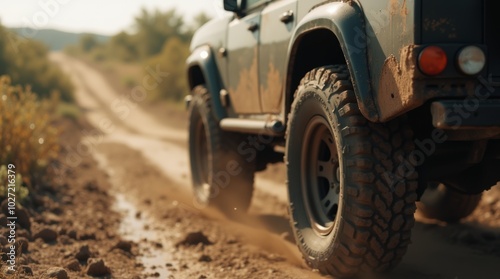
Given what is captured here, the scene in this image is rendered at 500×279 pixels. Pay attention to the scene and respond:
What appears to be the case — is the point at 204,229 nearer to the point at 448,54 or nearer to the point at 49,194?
the point at 49,194

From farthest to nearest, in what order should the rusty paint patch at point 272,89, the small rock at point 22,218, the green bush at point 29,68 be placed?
1. the green bush at point 29,68
2. the small rock at point 22,218
3. the rusty paint patch at point 272,89

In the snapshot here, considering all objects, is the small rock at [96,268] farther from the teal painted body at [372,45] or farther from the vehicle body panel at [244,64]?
the vehicle body panel at [244,64]

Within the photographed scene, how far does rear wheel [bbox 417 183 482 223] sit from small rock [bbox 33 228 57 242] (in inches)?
109

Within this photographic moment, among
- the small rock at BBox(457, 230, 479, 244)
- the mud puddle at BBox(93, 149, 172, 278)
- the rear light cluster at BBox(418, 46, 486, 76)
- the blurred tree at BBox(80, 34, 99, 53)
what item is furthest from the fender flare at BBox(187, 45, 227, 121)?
the blurred tree at BBox(80, 34, 99, 53)

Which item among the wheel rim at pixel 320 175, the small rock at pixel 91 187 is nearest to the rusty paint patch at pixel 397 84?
the wheel rim at pixel 320 175

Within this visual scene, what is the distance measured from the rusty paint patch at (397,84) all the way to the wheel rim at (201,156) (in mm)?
3469

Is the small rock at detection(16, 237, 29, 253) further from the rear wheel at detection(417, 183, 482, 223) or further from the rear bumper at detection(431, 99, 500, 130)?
the rear wheel at detection(417, 183, 482, 223)

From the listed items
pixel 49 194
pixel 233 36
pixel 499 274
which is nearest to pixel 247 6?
pixel 233 36

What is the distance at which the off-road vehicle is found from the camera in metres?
2.49

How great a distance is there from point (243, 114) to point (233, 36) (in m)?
0.63

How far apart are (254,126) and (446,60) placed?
6.52ft

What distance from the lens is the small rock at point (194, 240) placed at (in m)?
4.40

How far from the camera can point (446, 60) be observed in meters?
2.47

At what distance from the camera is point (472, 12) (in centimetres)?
252
